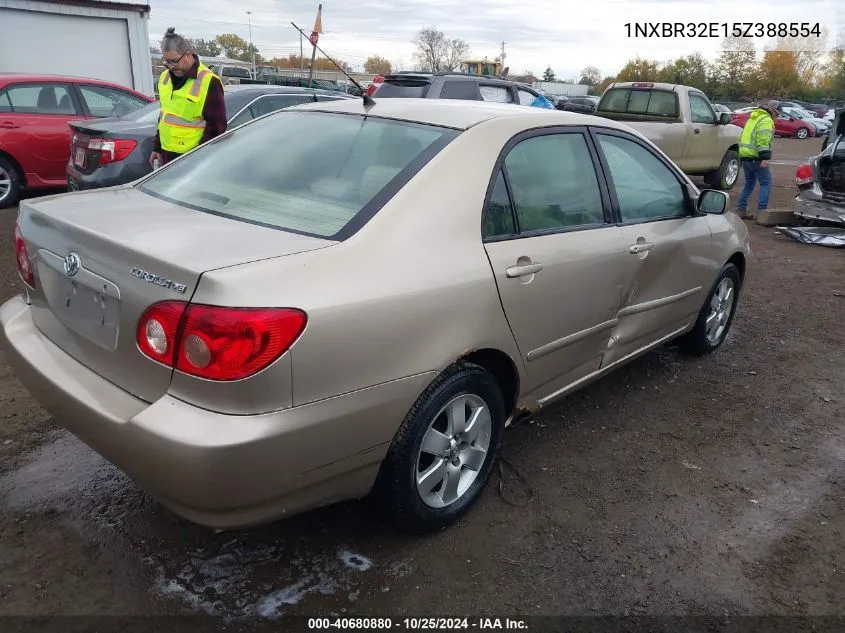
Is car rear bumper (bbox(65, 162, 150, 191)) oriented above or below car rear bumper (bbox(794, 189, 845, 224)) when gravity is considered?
above

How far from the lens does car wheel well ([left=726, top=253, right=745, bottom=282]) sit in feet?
15.2

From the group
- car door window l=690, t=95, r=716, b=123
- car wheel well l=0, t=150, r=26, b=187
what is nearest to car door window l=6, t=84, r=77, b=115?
car wheel well l=0, t=150, r=26, b=187

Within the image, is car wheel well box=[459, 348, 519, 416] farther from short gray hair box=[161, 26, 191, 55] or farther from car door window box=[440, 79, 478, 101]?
car door window box=[440, 79, 478, 101]

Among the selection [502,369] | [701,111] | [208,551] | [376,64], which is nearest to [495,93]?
[701,111]

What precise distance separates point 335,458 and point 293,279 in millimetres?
589

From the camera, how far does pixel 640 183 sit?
368 centimetres

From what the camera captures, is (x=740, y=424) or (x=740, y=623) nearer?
(x=740, y=623)

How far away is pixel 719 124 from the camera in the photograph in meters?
12.4

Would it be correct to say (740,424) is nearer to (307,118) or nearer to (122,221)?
(307,118)

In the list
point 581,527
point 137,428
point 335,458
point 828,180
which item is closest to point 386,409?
point 335,458

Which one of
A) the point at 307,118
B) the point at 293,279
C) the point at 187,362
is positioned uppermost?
the point at 307,118

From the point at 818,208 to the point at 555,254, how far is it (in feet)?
24.8

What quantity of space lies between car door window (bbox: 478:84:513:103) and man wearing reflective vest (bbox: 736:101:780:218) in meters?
3.35

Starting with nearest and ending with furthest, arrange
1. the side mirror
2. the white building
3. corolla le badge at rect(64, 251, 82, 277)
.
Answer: corolla le badge at rect(64, 251, 82, 277) → the side mirror → the white building
